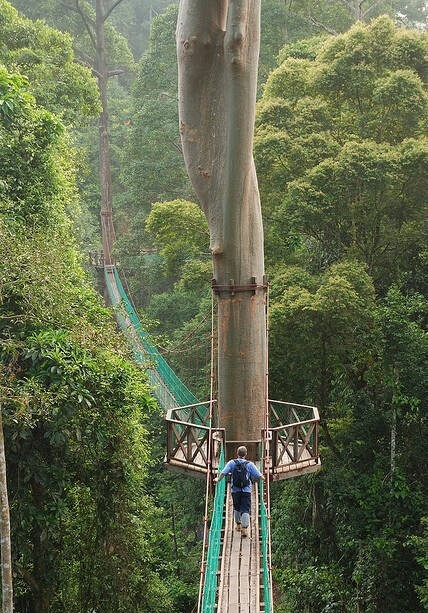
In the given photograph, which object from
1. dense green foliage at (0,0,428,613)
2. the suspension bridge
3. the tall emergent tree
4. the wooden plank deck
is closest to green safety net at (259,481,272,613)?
the suspension bridge

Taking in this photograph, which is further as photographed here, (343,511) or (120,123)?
(120,123)

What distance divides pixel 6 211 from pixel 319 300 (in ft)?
9.95

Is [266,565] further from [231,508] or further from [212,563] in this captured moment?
[231,508]

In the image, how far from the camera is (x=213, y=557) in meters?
3.92

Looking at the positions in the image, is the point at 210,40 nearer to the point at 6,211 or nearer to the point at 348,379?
the point at 6,211

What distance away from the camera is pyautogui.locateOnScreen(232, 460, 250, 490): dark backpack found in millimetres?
4344

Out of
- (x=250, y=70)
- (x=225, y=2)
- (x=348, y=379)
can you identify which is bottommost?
(x=348, y=379)

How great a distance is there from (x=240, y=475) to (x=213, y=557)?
1.83 ft

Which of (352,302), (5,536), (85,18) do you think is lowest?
(5,536)

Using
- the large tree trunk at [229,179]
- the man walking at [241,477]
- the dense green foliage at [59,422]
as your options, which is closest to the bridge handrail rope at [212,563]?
the man walking at [241,477]

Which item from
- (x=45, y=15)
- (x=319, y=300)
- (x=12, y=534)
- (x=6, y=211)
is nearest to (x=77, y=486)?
(x=12, y=534)

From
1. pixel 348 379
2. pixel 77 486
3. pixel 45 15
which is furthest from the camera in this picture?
pixel 45 15

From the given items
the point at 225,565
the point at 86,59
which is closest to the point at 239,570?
the point at 225,565

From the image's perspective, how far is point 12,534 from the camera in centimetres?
519
